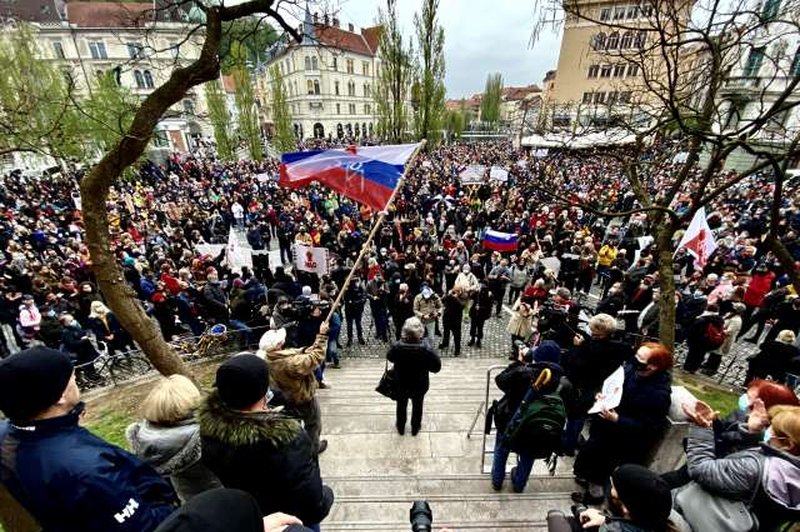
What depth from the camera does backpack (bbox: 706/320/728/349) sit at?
703 centimetres

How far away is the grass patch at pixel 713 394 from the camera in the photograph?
6258 mm

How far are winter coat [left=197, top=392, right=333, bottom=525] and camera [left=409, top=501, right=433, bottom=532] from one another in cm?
66

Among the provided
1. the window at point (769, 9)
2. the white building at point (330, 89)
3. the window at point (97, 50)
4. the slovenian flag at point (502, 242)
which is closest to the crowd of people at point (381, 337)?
the slovenian flag at point (502, 242)

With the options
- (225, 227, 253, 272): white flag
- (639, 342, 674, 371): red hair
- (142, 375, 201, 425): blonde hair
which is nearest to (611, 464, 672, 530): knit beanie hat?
(639, 342, 674, 371): red hair

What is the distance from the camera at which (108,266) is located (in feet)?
13.9

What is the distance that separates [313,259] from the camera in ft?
33.1

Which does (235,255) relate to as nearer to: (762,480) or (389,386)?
(389,386)

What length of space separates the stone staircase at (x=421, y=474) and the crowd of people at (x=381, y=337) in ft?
0.95

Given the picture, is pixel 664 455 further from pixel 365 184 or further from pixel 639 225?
pixel 639 225

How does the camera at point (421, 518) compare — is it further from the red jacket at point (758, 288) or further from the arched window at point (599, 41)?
the red jacket at point (758, 288)

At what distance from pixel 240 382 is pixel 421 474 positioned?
311 cm

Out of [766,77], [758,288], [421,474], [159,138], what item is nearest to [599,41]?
[766,77]

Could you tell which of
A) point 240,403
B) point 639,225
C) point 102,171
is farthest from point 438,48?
point 240,403


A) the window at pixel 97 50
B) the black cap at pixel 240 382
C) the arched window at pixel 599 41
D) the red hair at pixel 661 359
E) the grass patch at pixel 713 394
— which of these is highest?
the window at pixel 97 50
